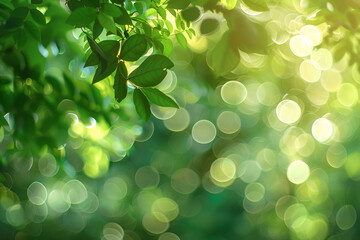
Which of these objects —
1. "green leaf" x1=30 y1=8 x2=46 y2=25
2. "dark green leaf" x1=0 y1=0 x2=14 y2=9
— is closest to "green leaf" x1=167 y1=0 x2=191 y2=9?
"green leaf" x1=30 y1=8 x2=46 y2=25

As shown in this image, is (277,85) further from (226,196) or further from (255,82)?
(226,196)

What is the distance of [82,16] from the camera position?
0.98m

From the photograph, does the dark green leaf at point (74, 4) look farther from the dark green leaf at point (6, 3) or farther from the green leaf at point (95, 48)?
the dark green leaf at point (6, 3)

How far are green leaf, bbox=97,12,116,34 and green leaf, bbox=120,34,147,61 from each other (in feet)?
0.15

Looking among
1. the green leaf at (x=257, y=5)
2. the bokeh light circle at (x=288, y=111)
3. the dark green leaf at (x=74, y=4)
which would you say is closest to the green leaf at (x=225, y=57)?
the green leaf at (x=257, y=5)

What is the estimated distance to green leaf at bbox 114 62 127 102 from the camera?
3.14ft

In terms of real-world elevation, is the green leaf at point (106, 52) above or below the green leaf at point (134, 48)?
below

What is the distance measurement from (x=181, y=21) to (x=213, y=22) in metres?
0.13

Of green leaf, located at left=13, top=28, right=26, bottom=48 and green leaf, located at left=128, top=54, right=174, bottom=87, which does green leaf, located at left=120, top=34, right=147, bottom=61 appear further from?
green leaf, located at left=13, top=28, right=26, bottom=48

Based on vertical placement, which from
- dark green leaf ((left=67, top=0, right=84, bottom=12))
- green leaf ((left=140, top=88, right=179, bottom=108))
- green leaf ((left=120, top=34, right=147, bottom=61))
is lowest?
green leaf ((left=140, top=88, right=179, bottom=108))

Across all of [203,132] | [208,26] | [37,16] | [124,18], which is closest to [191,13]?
[208,26]

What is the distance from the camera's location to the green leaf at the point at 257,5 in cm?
98

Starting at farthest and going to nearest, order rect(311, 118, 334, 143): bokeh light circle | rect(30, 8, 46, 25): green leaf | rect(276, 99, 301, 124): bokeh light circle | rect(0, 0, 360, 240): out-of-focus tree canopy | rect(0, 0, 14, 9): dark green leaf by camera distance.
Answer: rect(276, 99, 301, 124): bokeh light circle → rect(311, 118, 334, 143): bokeh light circle → rect(0, 0, 360, 240): out-of-focus tree canopy → rect(0, 0, 14, 9): dark green leaf → rect(30, 8, 46, 25): green leaf

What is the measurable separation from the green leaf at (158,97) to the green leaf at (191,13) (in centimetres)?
20
